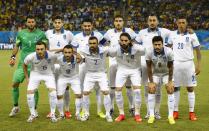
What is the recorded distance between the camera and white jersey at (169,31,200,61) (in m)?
11.4

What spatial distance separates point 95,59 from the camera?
11.5m

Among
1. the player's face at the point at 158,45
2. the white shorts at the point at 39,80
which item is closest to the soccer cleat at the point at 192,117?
the player's face at the point at 158,45

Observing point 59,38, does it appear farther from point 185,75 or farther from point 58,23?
point 185,75

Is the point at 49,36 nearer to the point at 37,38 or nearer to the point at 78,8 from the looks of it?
A: the point at 37,38

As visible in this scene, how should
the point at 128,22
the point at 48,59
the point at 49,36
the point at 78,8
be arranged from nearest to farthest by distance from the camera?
the point at 48,59
the point at 49,36
the point at 128,22
the point at 78,8

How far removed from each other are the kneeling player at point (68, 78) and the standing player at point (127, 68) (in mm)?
954

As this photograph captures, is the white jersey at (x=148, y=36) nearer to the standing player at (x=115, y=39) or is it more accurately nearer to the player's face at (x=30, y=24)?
the standing player at (x=115, y=39)

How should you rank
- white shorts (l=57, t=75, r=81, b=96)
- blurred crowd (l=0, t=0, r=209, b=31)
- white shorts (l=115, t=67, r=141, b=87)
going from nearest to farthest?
1. white shorts (l=115, t=67, r=141, b=87)
2. white shorts (l=57, t=75, r=81, b=96)
3. blurred crowd (l=0, t=0, r=209, b=31)

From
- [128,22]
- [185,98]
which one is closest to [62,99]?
[185,98]

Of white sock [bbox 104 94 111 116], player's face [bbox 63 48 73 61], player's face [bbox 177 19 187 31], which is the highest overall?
player's face [bbox 177 19 187 31]

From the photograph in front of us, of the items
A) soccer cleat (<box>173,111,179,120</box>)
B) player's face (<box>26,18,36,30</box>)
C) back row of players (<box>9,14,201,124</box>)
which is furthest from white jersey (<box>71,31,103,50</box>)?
soccer cleat (<box>173,111,179,120</box>)

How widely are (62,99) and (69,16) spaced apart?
3278cm

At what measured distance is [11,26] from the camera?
4297cm

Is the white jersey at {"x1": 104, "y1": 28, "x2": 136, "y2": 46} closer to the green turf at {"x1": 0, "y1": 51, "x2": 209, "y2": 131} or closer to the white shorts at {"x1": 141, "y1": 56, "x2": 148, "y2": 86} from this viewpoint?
the white shorts at {"x1": 141, "y1": 56, "x2": 148, "y2": 86}
